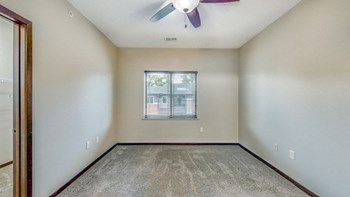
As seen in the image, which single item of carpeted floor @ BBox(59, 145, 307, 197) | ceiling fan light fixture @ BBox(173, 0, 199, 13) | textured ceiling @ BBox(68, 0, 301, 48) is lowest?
carpeted floor @ BBox(59, 145, 307, 197)

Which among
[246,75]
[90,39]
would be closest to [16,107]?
[90,39]

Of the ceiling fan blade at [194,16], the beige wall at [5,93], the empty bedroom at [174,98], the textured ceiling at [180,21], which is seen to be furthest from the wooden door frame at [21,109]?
the ceiling fan blade at [194,16]

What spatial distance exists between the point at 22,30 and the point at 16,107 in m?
0.77

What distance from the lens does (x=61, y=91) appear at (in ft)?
8.55

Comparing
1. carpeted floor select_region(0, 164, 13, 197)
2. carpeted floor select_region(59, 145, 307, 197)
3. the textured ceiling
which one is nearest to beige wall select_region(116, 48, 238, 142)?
the textured ceiling

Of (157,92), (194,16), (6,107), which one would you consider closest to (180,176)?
(194,16)

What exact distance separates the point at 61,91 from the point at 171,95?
307cm

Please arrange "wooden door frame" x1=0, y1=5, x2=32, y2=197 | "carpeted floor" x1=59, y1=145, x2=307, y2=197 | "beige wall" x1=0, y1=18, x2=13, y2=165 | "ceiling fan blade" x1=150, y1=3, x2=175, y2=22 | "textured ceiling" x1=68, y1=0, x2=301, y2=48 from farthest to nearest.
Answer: "textured ceiling" x1=68, y1=0, x2=301, y2=48
"carpeted floor" x1=59, y1=145, x2=307, y2=197
"ceiling fan blade" x1=150, y1=3, x2=175, y2=22
"beige wall" x1=0, y1=18, x2=13, y2=165
"wooden door frame" x1=0, y1=5, x2=32, y2=197

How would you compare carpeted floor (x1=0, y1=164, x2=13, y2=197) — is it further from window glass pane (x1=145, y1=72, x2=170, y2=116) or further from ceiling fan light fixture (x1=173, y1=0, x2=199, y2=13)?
window glass pane (x1=145, y1=72, x2=170, y2=116)

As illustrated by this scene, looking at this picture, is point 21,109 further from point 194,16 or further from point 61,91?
point 194,16

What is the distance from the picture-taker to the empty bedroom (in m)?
2.12

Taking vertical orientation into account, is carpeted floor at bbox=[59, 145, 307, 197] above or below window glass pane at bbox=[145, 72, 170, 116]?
below

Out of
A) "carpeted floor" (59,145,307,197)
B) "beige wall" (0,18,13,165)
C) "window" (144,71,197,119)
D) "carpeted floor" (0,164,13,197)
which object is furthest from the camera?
"window" (144,71,197,119)

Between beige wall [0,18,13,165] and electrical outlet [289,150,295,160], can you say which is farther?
electrical outlet [289,150,295,160]
